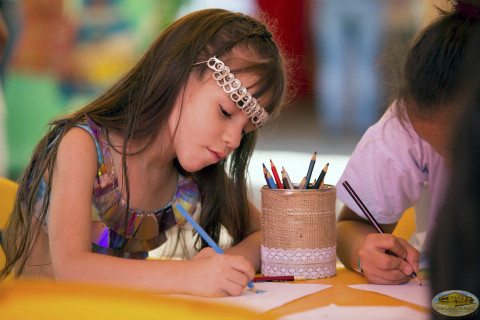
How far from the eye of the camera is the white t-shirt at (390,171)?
0.93 metres

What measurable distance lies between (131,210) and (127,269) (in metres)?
0.23

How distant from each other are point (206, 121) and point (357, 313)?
404 mm

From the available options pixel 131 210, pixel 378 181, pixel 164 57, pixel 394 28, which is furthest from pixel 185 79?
pixel 394 28

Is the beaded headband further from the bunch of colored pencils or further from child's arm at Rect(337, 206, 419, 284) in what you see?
child's arm at Rect(337, 206, 419, 284)

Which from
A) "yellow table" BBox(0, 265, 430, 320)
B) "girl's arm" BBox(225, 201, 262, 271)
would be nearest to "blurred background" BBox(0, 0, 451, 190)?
"girl's arm" BBox(225, 201, 262, 271)

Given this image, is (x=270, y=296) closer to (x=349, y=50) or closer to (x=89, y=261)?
(x=89, y=261)

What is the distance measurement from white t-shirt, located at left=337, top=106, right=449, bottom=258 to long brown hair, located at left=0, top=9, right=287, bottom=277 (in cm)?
18

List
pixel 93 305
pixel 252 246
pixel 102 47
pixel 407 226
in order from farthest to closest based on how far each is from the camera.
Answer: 1. pixel 102 47
2. pixel 407 226
3. pixel 252 246
4. pixel 93 305

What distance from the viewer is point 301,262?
76cm

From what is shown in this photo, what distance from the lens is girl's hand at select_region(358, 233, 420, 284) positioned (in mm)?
723

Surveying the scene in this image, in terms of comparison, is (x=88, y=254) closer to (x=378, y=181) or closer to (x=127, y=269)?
(x=127, y=269)

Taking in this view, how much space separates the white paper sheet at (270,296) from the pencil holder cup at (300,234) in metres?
0.05

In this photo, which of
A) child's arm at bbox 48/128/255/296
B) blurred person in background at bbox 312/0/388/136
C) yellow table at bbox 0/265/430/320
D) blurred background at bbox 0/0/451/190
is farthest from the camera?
blurred person in background at bbox 312/0/388/136

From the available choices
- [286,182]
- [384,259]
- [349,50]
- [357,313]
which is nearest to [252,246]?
[286,182]
